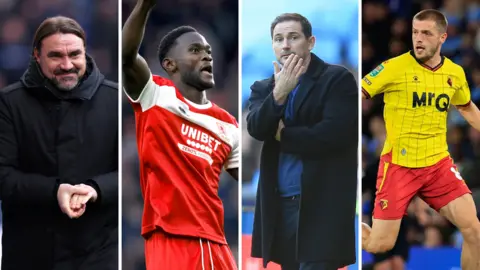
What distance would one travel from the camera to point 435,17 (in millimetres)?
4383

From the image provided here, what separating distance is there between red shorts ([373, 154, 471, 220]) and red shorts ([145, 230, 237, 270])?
0.98 meters

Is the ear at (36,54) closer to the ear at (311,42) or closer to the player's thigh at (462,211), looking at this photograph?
the ear at (311,42)

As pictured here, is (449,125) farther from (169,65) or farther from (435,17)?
(169,65)

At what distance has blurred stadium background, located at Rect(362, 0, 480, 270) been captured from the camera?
4.39 meters

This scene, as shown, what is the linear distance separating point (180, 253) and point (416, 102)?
1.56 m

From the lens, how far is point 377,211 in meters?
4.34

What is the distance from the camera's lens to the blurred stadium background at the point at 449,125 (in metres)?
4.39

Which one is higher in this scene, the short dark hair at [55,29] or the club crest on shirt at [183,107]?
the short dark hair at [55,29]

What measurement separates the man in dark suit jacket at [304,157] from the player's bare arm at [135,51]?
69 centimetres

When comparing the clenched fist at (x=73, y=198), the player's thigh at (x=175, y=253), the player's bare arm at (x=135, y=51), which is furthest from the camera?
the clenched fist at (x=73, y=198)

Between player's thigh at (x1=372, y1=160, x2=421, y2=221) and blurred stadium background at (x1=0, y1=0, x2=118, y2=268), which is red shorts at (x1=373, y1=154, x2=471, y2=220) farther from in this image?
blurred stadium background at (x1=0, y1=0, x2=118, y2=268)

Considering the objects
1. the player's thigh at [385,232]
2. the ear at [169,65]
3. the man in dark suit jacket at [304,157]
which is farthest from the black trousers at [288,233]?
the ear at [169,65]

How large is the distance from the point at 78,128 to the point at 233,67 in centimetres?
95

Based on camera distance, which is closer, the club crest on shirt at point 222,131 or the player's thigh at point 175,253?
the player's thigh at point 175,253
